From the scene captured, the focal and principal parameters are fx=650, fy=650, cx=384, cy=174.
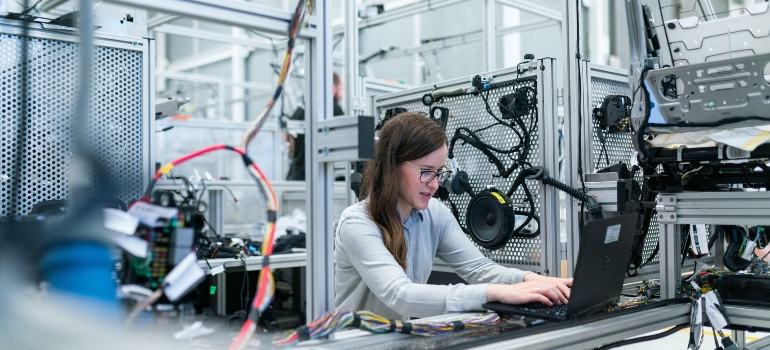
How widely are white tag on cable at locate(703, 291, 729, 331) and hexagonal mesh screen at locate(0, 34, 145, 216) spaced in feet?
4.37

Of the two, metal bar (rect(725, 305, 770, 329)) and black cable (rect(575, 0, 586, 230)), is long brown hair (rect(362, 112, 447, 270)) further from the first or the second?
metal bar (rect(725, 305, 770, 329))

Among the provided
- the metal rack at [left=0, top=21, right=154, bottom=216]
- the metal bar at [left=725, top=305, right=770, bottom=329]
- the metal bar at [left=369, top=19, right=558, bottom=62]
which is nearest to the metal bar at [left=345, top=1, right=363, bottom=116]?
the metal rack at [left=0, top=21, right=154, bottom=216]

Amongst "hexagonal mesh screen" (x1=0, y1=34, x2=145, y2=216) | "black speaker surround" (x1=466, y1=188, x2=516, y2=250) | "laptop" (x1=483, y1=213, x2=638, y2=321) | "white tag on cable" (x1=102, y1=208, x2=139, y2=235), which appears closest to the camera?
"white tag on cable" (x1=102, y1=208, x2=139, y2=235)

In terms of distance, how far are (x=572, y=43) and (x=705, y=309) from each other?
27.8 inches

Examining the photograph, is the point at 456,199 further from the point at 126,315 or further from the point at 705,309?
the point at 126,315

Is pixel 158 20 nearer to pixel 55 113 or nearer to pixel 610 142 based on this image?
pixel 55 113

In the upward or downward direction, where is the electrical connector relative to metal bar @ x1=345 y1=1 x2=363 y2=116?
downward

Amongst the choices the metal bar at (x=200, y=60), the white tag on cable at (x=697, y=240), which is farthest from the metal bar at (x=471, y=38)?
the metal bar at (x=200, y=60)

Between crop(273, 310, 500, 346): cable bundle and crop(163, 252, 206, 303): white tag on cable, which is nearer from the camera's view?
crop(163, 252, 206, 303): white tag on cable

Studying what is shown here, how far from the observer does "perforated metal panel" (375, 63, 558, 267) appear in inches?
67.9

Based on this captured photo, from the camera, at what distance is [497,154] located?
185 centimetres

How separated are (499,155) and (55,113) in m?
1.19

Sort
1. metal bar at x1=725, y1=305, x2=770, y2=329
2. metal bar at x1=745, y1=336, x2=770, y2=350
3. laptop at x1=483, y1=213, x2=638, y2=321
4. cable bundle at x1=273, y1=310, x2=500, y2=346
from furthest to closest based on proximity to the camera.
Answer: metal bar at x1=745, y1=336, x2=770, y2=350 < metal bar at x1=725, y1=305, x2=770, y2=329 < laptop at x1=483, y1=213, x2=638, y2=321 < cable bundle at x1=273, y1=310, x2=500, y2=346

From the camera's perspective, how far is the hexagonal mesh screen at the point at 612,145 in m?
1.77
